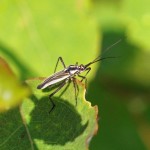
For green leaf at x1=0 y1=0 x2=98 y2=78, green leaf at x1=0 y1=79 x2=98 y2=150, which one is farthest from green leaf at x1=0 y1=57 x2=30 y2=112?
green leaf at x1=0 y1=0 x2=98 y2=78

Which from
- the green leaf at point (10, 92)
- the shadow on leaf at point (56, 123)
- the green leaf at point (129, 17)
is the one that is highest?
the green leaf at point (10, 92)

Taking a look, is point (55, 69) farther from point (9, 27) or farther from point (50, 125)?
point (50, 125)

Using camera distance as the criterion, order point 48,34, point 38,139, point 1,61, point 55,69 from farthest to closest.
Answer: point 48,34, point 55,69, point 38,139, point 1,61

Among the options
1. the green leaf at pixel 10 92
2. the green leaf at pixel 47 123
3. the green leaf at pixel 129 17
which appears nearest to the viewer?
the green leaf at pixel 10 92

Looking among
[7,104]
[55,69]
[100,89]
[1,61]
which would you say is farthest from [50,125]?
[100,89]

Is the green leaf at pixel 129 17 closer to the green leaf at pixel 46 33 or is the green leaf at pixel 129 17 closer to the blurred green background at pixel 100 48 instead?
the blurred green background at pixel 100 48

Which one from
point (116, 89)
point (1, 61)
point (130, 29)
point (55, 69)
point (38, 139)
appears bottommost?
point (116, 89)

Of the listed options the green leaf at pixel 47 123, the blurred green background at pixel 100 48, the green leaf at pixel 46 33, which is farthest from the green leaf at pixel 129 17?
the green leaf at pixel 47 123

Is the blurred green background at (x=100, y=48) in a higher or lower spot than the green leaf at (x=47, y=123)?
lower
